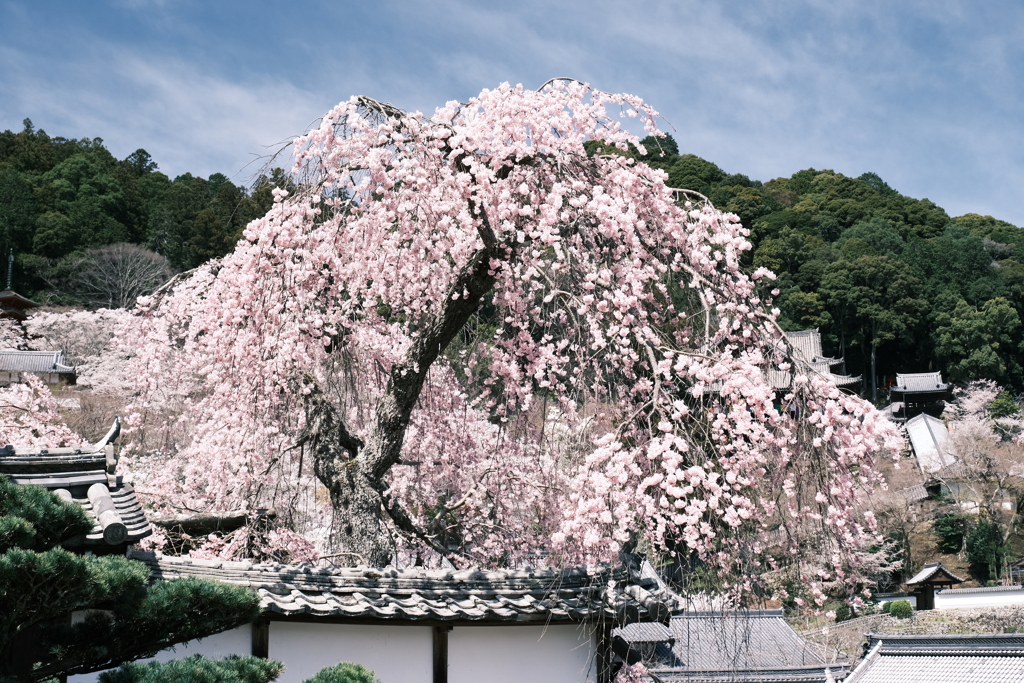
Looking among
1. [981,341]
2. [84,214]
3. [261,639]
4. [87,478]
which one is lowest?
[261,639]

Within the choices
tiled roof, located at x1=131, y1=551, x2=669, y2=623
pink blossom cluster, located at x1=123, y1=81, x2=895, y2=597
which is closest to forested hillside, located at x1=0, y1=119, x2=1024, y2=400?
pink blossom cluster, located at x1=123, y1=81, x2=895, y2=597

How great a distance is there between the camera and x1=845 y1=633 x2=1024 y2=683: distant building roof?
13.2 m

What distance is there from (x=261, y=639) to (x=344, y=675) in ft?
3.04

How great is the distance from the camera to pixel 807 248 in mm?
51375

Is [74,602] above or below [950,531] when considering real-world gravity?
above

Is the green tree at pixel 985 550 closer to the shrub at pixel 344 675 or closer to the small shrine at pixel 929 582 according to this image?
the small shrine at pixel 929 582

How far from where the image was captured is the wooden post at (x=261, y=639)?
518cm

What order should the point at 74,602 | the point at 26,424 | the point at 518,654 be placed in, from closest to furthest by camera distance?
1. the point at 74,602
2. the point at 518,654
3. the point at 26,424

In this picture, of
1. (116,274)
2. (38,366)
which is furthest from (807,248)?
(38,366)

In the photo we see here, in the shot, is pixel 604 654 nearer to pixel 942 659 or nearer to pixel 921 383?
pixel 942 659

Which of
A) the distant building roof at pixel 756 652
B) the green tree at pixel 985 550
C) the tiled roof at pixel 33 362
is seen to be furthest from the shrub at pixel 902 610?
the tiled roof at pixel 33 362

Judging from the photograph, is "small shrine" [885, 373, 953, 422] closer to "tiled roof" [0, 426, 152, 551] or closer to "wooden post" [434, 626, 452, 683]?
"wooden post" [434, 626, 452, 683]

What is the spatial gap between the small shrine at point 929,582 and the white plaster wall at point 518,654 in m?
24.6

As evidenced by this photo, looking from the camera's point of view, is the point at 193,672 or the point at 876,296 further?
the point at 876,296
